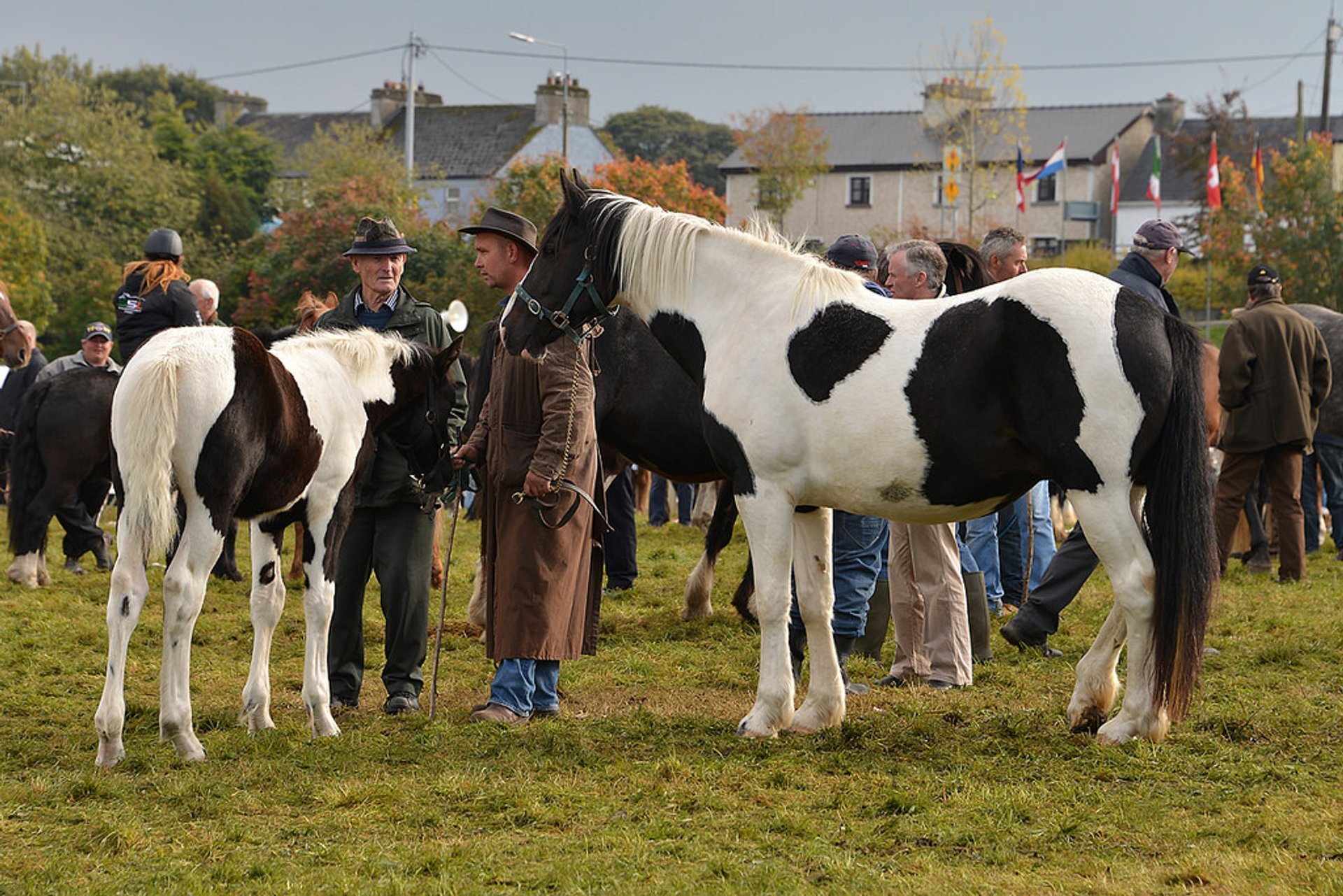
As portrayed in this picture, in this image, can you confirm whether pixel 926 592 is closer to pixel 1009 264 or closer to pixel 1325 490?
pixel 1009 264

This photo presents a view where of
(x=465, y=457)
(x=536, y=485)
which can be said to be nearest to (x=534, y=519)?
(x=536, y=485)

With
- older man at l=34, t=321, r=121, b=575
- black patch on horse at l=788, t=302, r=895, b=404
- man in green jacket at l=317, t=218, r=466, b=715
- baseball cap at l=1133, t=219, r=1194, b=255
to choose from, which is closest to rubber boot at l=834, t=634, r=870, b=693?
black patch on horse at l=788, t=302, r=895, b=404

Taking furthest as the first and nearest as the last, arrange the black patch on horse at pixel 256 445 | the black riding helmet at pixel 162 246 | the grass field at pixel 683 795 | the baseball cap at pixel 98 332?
1. the baseball cap at pixel 98 332
2. the black riding helmet at pixel 162 246
3. the black patch on horse at pixel 256 445
4. the grass field at pixel 683 795

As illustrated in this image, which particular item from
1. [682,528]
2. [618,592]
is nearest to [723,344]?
[618,592]

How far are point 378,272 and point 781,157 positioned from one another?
46950mm

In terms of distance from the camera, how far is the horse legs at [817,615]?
237 inches

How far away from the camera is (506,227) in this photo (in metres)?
6.66

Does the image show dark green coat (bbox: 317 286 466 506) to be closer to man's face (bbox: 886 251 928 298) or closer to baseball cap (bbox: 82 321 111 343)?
man's face (bbox: 886 251 928 298)

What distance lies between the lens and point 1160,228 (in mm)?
7699

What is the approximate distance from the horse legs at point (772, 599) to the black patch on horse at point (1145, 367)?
145 centimetres

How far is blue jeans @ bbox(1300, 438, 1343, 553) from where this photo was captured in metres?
12.6

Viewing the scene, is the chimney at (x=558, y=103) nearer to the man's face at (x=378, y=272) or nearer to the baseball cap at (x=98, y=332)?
the baseball cap at (x=98, y=332)

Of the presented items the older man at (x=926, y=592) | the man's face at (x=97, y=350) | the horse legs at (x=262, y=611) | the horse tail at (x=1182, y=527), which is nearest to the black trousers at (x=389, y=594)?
the horse legs at (x=262, y=611)

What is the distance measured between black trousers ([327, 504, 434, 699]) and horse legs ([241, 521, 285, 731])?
2.01 ft
